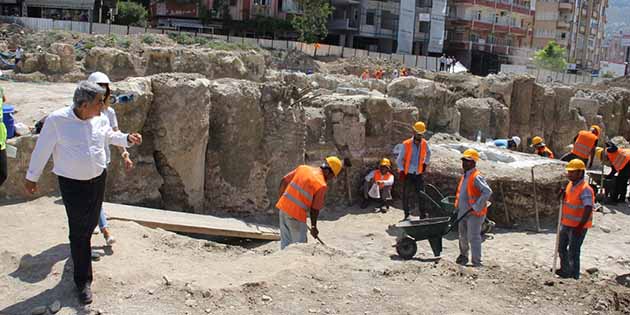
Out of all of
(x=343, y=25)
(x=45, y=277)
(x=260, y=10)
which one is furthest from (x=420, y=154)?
(x=343, y=25)

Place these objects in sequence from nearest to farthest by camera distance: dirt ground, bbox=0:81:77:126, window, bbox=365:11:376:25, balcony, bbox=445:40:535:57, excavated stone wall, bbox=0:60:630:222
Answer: dirt ground, bbox=0:81:77:126
excavated stone wall, bbox=0:60:630:222
window, bbox=365:11:376:25
balcony, bbox=445:40:535:57

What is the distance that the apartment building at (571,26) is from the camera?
2635 inches

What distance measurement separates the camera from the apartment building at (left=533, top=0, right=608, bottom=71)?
6694cm

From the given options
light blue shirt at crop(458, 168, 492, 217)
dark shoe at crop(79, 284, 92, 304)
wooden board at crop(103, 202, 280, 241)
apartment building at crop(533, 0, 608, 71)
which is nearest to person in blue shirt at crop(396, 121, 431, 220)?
light blue shirt at crop(458, 168, 492, 217)

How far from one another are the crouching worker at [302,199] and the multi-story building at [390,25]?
135ft

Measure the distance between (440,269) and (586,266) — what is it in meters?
3.83

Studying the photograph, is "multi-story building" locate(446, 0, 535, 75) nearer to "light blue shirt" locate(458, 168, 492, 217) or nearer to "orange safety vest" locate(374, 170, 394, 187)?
"orange safety vest" locate(374, 170, 394, 187)

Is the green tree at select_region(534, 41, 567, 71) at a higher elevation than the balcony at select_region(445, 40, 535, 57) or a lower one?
lower

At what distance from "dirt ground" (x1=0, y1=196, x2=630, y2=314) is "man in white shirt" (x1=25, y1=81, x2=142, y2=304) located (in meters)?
0.47

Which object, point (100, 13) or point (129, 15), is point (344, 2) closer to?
point (129, 15)

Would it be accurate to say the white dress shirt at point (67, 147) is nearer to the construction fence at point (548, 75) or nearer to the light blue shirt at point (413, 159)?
the light blue shirt at point (413, 159)

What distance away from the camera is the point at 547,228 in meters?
10.4

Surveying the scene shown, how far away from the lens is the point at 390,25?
Answer: 49.4 m

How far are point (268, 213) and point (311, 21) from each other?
104 feet
